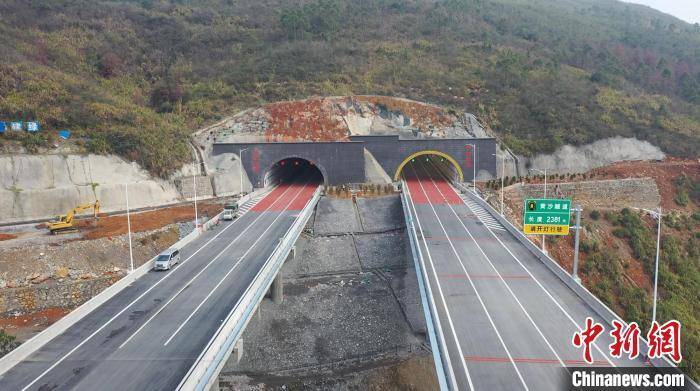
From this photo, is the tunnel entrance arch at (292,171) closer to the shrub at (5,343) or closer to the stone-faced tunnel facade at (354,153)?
the stone-faced tunnel facade at (354,153)

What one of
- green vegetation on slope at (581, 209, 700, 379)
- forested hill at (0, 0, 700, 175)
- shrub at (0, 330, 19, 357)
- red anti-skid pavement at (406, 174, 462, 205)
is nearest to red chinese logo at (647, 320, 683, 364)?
green vegetation on slope at (581, 209, 700, 379)

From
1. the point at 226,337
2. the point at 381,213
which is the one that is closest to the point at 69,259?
the point at 226,337

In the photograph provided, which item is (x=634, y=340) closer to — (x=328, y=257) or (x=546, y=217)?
(x=546, y=217)

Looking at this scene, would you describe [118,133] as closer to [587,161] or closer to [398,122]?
[398,122]

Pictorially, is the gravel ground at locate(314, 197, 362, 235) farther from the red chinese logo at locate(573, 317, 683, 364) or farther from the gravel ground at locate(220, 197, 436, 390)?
the red chinese logo at locate(573, 317, 683, 364)

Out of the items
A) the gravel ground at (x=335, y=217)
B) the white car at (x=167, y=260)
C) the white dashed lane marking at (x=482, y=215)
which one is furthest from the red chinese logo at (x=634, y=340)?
the gravel ground at (x=335, y=217)

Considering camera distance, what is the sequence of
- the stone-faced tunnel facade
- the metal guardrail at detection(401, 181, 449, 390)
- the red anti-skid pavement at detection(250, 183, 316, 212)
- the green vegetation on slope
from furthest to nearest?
the stone-faced tunnel facade → the red anti-skid pavement at detection(250, 183, 316, 212) → the green vegetation on slope → the metal guardrail at detection(401, 181, 449, 390)
